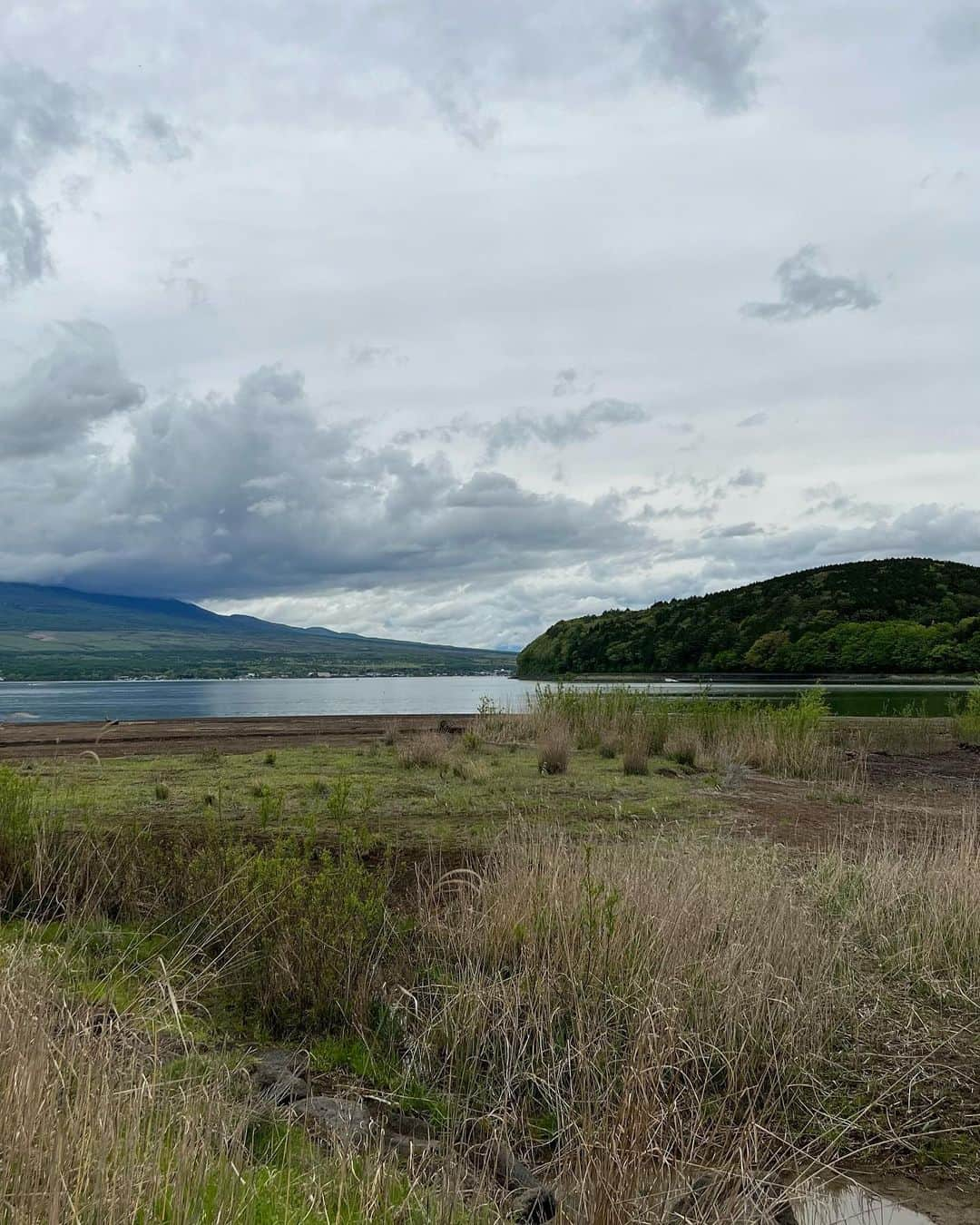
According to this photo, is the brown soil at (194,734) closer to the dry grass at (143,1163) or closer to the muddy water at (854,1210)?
the dry grass at (143,1163)

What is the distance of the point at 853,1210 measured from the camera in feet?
14.9

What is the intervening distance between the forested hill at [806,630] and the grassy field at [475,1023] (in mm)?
74616

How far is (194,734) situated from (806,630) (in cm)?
7168

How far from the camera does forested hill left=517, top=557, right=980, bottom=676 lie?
8006 cm

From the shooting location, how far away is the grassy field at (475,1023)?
3.41 m

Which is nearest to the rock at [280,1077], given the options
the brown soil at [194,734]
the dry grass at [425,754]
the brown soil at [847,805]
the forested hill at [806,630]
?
the brown soil at [847,805]

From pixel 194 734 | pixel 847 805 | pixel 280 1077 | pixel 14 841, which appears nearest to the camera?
pixel 280 1077

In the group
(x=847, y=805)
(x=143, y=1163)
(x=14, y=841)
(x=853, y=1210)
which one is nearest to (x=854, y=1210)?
(x=853, y=1210)

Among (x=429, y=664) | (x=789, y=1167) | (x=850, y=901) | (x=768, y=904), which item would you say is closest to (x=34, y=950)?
(x=789, y=1167)

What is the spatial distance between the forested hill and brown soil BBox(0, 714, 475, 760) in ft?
183

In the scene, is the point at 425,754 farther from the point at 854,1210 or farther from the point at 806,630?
the point at 806,630

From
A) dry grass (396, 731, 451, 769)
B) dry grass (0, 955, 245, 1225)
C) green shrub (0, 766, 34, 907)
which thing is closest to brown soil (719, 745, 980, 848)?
dry grass (396, 731, 451, 769)

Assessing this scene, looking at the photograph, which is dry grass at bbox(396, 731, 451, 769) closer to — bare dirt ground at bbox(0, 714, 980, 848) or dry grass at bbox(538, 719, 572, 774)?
dry grass at bbox(538, 719, 572, 774)

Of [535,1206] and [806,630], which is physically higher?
[806,630]
